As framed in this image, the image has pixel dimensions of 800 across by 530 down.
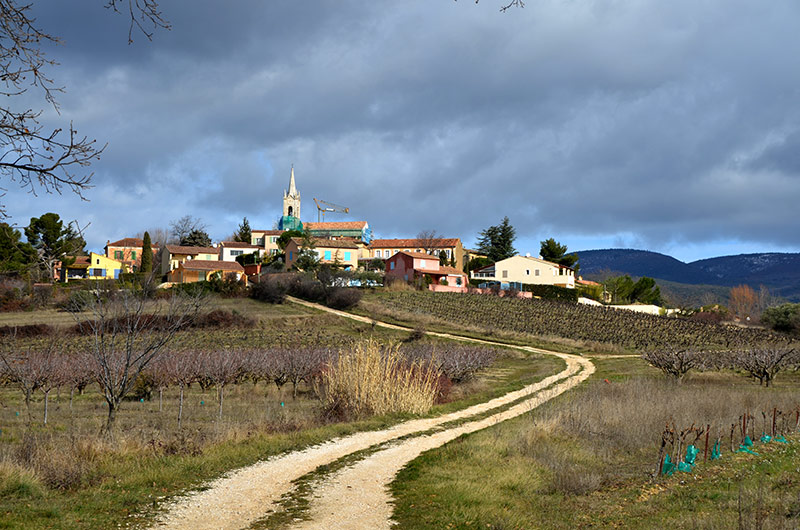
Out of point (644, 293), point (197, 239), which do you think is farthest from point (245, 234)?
point (644, 293)

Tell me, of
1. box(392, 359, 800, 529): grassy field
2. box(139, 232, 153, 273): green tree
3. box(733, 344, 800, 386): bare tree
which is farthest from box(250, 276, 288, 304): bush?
box(392, 359, 800, 529): grassy field

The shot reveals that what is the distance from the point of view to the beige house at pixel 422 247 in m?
91.2

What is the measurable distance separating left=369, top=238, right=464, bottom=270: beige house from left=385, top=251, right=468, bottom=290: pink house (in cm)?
1423

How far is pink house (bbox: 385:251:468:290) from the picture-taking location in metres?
72.6

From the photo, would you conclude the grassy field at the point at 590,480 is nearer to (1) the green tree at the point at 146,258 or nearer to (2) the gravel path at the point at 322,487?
(2) the gravel path at the point at 322,487

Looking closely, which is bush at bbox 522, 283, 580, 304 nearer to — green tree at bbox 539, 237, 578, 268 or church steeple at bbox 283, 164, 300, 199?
green tree at bbox 539, 237, 578, 268

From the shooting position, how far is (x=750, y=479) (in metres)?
9.50

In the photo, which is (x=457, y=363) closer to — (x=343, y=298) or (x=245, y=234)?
(x=343, y=298)

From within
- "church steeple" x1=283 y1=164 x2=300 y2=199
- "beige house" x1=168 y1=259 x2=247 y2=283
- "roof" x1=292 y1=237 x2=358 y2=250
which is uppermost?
"church steeple" x1=283 y1=164 x2=300 y2=199

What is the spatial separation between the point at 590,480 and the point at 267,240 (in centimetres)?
8276

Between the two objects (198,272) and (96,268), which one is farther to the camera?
(96,268)

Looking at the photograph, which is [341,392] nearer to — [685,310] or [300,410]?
[300,410]

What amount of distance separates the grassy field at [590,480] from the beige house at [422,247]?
75.3 meters

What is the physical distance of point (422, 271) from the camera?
72500 mm
